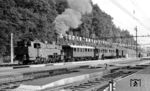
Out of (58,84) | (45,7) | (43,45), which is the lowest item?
(58,84)

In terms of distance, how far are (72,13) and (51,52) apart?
45.4ft

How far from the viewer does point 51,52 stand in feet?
130

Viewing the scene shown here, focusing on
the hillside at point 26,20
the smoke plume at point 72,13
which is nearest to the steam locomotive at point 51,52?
the smoke plume at point 72,13

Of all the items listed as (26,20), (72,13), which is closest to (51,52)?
(72,13)

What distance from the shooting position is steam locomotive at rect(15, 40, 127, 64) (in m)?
35.2

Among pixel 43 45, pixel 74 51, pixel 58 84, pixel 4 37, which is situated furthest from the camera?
pixel 4 37

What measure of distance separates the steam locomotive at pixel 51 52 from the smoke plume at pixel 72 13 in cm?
663

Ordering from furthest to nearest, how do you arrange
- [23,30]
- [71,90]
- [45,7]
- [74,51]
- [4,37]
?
[45,7], [23,30], [4,37], [74,51], [71,90]

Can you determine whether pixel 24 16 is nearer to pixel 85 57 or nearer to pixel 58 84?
pixel 85 57

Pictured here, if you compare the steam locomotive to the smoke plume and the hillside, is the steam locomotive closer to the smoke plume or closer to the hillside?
the smoke plume

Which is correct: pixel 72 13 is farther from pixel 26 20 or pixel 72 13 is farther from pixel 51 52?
pixel 51 52

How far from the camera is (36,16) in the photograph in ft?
195

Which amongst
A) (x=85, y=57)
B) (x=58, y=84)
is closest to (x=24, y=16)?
(x=85, y=57)

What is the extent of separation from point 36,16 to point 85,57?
1604cm
